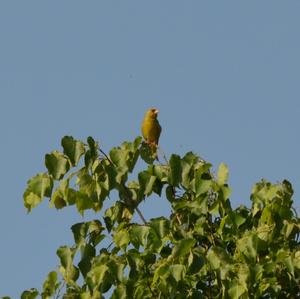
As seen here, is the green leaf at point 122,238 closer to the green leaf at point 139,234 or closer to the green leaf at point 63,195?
the green leaf at point 139,234

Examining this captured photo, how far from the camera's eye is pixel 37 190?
16.0ft

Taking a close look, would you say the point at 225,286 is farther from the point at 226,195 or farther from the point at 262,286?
the point at 226,195

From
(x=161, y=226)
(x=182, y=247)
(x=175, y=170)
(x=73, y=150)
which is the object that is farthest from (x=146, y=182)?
(x=182, y=247)

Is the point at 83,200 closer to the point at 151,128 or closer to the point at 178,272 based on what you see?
the point at 178,272

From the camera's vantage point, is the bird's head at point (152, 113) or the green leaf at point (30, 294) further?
the bird's head at point (152, 113)

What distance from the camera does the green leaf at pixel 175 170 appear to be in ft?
16.2

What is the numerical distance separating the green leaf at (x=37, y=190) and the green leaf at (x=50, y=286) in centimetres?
33

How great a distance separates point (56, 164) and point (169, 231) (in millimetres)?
619

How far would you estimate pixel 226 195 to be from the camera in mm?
4879

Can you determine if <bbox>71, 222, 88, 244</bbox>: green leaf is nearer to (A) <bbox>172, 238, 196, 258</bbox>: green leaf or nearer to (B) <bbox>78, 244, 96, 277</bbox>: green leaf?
(B) <bbox>78, 244, 96, 277</bbox>: green leaf

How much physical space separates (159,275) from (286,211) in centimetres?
73

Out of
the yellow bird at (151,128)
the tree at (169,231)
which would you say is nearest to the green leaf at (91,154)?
→ the tree at (169,231)

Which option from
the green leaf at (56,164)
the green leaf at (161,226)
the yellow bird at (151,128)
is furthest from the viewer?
the yellow bird at (151,128)

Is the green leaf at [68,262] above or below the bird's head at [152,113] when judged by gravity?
below
